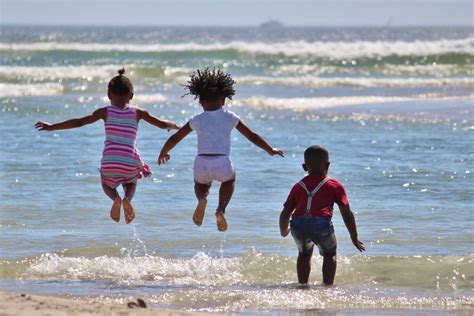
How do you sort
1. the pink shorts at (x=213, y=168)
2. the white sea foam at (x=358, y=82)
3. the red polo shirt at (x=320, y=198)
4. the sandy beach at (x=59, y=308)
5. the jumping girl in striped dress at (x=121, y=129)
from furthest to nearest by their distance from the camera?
the white sea foam at (x=358, y=82) → the jumping girl in striped dress at (x=121, y=129) → the pink shorts at (x=213, y=168) → the red polo shirt at (x=320, y=198) → the sandy beach at (x=59, y=308)

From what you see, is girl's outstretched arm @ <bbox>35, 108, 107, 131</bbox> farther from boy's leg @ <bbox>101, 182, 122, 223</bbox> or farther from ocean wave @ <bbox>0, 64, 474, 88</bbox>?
ocean wave @ <bbox>0, 64, 474, 88</bbox>

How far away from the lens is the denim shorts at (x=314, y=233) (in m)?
7.00

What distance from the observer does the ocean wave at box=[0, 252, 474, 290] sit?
292 inches

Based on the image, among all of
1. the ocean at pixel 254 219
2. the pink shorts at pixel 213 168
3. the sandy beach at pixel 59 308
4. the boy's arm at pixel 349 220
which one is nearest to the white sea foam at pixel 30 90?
the ocean at pixel 254 219

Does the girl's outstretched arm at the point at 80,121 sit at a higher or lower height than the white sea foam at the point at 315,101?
higher

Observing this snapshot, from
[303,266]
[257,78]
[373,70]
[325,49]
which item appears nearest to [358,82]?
[257,78]

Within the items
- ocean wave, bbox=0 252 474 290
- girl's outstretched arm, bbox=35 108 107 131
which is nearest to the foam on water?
ocean wave, bbox=0 252 474 290

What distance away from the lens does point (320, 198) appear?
276 inches

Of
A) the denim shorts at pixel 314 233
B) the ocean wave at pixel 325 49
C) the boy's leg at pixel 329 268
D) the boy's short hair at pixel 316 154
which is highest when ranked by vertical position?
the ocean wave at pixel 325 49

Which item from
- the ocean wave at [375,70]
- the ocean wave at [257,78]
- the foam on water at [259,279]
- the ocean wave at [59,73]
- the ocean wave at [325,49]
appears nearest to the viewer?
the foam on water at [259,279]

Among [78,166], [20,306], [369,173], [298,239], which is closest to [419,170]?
[369,173]

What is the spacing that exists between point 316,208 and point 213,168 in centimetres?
86

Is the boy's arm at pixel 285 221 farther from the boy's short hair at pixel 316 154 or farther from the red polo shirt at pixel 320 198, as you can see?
the boy's short hair at pixel 316 154

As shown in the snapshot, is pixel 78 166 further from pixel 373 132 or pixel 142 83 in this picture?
pixel 142 83
